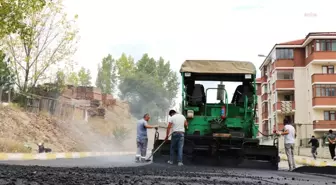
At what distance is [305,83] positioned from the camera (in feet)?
195

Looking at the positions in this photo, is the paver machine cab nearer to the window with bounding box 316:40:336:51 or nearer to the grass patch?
the grass patch

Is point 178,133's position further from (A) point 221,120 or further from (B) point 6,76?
(B) point 6,76

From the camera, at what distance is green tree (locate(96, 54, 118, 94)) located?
331 feet

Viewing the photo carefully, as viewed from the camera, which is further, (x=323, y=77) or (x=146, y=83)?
(x=146, y=83)

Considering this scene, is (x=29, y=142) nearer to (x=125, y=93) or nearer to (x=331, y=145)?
(x=331, y=145)

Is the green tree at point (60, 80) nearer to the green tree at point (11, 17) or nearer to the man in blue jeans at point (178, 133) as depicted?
the green tree at point (11, 17)

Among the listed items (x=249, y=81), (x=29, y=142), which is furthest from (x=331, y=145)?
(x=29, y=142)

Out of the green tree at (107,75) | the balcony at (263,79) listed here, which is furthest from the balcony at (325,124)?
the green tree at (107,75)

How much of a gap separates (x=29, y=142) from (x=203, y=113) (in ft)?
58.9

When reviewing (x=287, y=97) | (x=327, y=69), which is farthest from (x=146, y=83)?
(x=327, y=69)

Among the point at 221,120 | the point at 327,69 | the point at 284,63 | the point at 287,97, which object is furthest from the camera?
the point at 287,97

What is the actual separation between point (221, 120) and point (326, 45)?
42710mm

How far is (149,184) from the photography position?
A: 22.6ft

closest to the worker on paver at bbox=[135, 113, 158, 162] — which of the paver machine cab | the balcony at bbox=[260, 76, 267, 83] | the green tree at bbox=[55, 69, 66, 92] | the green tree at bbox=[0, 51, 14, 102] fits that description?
the paver machine cab
